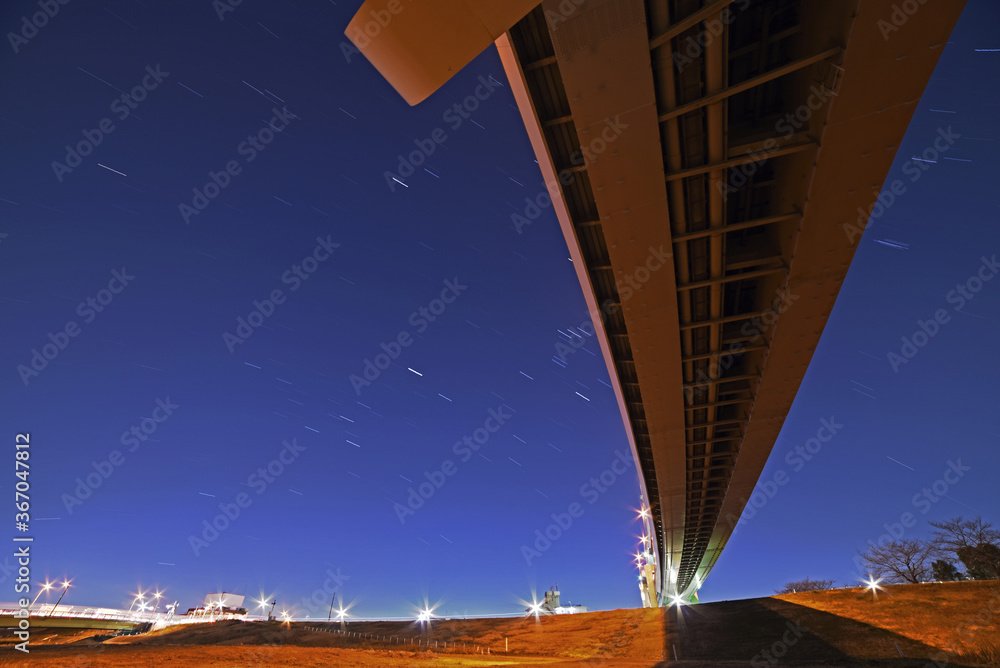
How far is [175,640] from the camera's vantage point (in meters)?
31.7

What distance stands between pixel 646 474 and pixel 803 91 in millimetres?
21286

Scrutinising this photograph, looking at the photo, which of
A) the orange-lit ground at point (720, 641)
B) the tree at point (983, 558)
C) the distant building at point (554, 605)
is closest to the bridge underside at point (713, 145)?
the orange-lit ground at point (720, 641)

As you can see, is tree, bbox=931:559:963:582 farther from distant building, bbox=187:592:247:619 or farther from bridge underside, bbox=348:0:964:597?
distant building, bbox=187:592:247:619

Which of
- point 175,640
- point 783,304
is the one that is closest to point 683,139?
point 783,304

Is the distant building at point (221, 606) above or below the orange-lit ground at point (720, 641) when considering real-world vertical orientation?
below

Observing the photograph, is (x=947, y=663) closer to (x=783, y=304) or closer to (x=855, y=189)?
(x=783, y=304)

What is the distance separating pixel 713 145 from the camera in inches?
314

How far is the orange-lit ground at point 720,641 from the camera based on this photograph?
14539mm

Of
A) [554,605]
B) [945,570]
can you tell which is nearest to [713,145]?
[945,570]

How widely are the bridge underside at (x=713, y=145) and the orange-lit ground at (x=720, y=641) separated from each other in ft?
33.3

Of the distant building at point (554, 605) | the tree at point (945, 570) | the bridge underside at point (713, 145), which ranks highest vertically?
the bridge underside at point (713, 145)

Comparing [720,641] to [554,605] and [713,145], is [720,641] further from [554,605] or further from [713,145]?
[554,605]

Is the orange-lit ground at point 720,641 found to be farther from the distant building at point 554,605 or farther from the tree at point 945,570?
the distant building at point 554,605

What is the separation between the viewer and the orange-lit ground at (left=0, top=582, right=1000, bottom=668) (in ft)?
47.7
